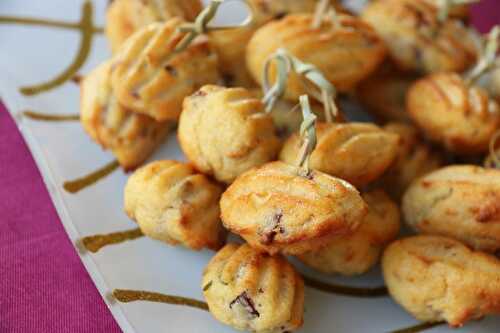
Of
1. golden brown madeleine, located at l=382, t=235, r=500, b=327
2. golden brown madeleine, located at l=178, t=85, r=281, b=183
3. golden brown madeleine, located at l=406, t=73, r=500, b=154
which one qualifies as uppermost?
golden brown madeleine, located at l=178, t=85, r=281, b=183

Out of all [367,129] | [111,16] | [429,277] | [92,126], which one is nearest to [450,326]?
[429,277]

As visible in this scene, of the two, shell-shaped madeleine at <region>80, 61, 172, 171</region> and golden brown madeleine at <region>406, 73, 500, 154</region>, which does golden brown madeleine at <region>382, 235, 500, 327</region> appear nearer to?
golden brown madeleine at <region>406, 73, 500, 154</region>

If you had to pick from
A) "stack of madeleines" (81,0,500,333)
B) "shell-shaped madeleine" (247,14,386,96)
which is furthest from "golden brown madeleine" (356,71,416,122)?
"shell-shaped madeleine" (247,14,386,96)

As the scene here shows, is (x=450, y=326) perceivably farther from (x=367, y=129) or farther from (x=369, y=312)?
(x=367, y=129)

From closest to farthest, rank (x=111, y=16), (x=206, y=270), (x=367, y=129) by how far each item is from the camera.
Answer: (x=206, y=270), (x=367, y=129), (x=111, y=16)

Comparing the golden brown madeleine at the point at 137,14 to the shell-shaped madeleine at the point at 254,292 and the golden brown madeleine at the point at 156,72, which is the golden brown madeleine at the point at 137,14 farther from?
the shell-shaped madeleine at the point at 254,292

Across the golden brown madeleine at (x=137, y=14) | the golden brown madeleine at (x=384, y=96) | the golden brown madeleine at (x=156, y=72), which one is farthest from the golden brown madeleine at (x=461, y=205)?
the golden brown madeleine at (x=137, y=14)

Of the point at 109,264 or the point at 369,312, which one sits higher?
the point at 109,264
